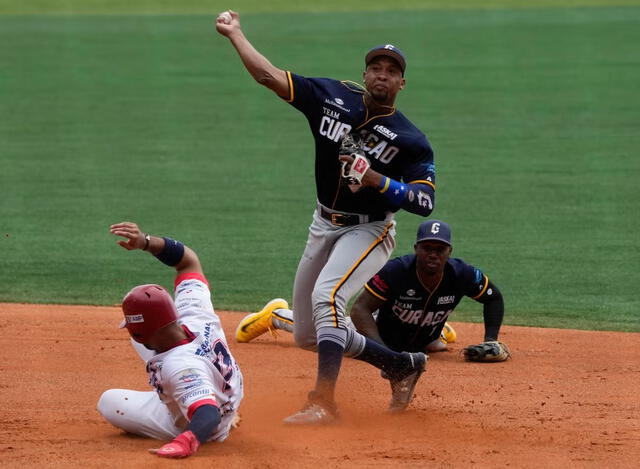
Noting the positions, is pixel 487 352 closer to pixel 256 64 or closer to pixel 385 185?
pixel 385 185

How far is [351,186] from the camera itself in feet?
21.0

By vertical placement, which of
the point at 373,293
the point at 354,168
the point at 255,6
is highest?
the point at 255,6

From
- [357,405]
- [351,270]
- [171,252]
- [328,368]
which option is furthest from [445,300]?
[171,252]

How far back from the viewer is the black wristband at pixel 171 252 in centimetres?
614

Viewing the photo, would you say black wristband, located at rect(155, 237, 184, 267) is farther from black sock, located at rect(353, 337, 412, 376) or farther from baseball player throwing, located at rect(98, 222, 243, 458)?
black sock, located at rect(353, 337, 412, 376)

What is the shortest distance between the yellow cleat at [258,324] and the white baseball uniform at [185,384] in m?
2.36

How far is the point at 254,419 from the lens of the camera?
6.54m

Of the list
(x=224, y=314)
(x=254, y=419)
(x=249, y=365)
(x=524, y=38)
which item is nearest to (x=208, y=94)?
(x=524, y=38)

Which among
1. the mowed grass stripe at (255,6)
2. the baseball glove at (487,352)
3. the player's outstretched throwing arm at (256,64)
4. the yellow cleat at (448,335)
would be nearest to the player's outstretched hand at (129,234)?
the player's outstretched throwing arm at (256,64)

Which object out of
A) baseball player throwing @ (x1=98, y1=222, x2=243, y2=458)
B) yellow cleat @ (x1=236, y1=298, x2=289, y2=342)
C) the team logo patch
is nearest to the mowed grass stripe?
yellow cleat @ (x1=236, y1=298, x2=289, y2=342)

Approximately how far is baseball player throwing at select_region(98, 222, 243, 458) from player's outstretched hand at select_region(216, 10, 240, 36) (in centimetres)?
138

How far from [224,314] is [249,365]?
1.61m

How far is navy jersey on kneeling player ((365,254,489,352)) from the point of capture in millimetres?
7805

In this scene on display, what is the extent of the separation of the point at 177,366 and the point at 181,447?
40 cm
